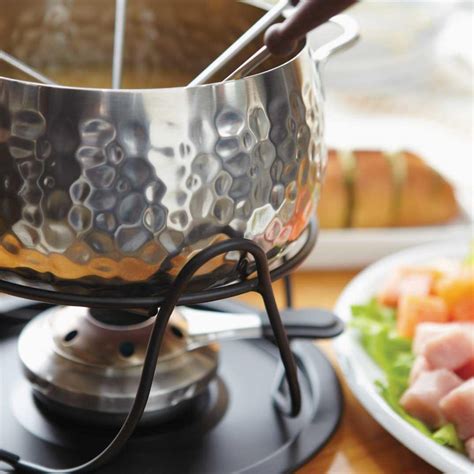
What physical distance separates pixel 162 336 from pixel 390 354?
38 cm

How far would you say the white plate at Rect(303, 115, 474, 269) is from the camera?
1.18 metres

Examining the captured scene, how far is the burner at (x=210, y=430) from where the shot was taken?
76cm

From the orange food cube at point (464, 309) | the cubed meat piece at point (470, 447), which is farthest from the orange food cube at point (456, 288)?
the cubed meat piece at point (470, 447)

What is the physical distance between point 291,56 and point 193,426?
0.36 m

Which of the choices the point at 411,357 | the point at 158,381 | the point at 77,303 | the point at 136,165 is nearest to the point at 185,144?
the point at 136,165

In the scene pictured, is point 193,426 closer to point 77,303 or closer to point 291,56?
point 77,303

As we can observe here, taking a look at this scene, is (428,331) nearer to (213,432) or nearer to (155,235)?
(213,432)

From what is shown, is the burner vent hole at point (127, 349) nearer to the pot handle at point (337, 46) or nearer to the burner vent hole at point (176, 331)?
the burner vent hole at point (176, 331)

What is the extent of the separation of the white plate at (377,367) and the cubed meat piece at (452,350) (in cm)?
7

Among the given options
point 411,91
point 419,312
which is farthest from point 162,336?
point 411,91

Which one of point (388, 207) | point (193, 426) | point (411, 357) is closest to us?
point (193, 426)

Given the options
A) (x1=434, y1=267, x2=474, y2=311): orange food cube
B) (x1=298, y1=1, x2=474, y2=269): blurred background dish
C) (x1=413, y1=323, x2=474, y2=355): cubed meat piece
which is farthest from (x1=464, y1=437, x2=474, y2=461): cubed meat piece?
(x1=298, y1=1, x2=474, y2=269): blurred background dish

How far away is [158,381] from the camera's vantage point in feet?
2.52

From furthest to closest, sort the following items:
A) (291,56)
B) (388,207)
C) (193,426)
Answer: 1. (388,207)
2. (193,426)
3. (291,56)
